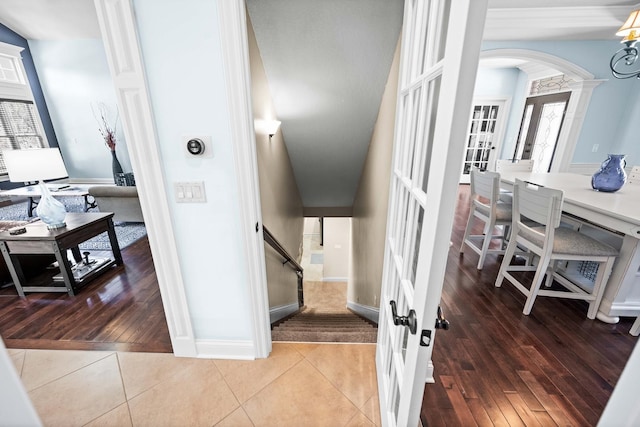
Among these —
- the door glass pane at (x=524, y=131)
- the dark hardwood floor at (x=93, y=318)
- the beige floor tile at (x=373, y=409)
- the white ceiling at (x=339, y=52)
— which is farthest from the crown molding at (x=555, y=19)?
the dark hardwood floor at (x=93, y=318)

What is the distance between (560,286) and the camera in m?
2.41

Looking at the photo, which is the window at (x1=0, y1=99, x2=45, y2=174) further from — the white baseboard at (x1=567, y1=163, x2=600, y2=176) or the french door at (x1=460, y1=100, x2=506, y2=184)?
the white baseboard at (x1=567, y1=163, x2=600, y2=176)

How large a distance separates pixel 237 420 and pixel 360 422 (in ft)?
2.15

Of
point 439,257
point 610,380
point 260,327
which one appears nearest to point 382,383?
point 260,327

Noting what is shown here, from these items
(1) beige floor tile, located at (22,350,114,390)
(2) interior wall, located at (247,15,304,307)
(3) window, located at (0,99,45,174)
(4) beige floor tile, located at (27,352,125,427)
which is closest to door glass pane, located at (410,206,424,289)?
(2) interior wall, located at (247,15,304,307)

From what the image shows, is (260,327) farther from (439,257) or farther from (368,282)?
(368,282)

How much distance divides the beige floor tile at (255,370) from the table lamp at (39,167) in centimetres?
193

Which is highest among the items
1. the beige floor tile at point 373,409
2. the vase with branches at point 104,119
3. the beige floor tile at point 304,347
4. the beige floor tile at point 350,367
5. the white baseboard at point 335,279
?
the vase with branches at point 104,119

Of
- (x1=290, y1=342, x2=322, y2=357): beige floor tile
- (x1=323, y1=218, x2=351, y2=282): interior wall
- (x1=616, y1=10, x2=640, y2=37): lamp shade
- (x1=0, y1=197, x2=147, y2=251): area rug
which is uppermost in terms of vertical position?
(x1=616, y1=10, x2=640, y2=37): lamp shade

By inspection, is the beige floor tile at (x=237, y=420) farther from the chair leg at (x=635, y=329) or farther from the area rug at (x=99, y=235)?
the area rug at (x=99, y=235)

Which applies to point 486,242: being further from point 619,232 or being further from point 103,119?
point 103,119

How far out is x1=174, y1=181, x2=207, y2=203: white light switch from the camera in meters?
1.38

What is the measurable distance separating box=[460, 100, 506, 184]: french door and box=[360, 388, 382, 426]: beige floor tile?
609cm

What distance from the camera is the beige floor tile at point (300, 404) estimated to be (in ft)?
4.50
